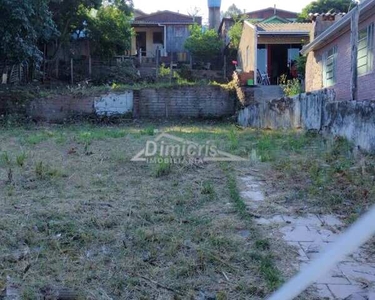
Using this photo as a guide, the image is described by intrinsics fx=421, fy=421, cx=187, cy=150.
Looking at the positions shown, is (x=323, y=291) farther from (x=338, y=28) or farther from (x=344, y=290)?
(x=338, y=28)

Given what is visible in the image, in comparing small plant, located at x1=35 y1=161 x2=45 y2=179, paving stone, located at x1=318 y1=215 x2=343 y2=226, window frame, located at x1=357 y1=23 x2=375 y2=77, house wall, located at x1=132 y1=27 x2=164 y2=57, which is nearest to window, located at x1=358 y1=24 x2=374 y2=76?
window frame, located at x1=357 y1=23 x2=375 y2=77

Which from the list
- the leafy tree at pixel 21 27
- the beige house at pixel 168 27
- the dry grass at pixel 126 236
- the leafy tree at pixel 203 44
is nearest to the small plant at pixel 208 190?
the dry grass at pixel 126 236

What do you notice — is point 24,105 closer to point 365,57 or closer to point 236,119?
point 236,119

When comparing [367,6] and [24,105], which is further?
[24,105]

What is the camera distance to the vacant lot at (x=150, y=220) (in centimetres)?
242

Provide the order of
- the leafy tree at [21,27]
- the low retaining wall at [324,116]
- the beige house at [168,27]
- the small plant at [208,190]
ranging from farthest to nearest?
the beige house at [168,27] < the leafy tree at [21,27] < the low retaining wall at [324,116] < the small plant at [208,190]

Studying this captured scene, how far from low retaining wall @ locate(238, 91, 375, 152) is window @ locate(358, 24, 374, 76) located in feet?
6.87

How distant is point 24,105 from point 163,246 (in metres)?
12.9

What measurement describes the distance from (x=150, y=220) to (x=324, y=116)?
4.84 metres

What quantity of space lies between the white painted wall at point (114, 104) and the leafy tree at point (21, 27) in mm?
2667

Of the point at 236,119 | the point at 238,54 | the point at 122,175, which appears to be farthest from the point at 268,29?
the point at 122,175

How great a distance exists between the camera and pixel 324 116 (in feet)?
24.1

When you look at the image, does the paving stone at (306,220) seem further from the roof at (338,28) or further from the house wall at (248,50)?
the house wall at (248,50)

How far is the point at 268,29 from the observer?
19094 mm
